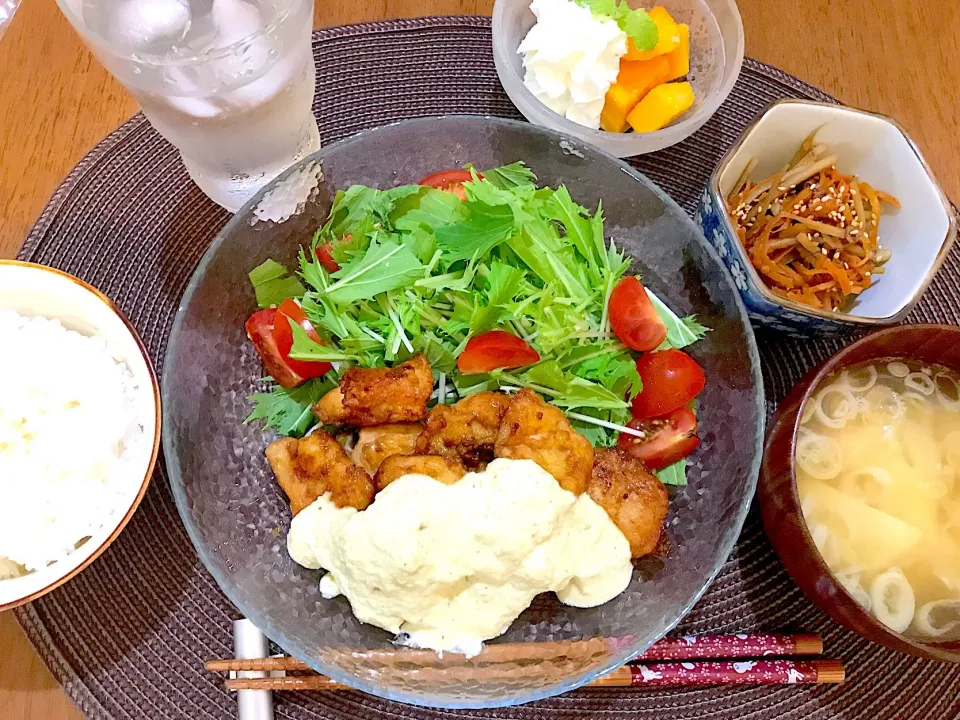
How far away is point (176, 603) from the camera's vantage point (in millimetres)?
1421

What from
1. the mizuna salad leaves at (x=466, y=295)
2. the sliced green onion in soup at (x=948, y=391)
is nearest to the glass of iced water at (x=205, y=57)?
the mizuna salad leaves at (x=466, y=295)

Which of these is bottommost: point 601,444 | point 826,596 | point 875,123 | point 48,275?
point 826,596

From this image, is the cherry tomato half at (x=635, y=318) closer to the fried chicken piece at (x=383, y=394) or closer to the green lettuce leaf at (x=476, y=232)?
the green lettuce leaf at (x=476, y=232)

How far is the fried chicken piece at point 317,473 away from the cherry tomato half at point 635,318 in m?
0.57

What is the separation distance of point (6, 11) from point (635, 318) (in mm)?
1703

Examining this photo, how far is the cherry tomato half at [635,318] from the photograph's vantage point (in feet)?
4.58

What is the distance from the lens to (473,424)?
1.31 meters

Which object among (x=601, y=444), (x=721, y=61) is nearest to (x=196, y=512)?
(x=601, y=444)

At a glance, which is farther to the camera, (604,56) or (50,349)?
(604,56)

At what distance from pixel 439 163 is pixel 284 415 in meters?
0.63

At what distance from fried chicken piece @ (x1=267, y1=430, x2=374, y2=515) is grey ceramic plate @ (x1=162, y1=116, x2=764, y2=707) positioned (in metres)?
0.11

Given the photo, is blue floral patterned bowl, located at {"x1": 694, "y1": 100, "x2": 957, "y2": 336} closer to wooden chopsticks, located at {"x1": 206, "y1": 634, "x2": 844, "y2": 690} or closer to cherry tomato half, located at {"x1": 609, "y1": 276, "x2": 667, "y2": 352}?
cherry tomato half, located at {"x1": 609, "y1": 276, "x2": 667, "y2": 352}

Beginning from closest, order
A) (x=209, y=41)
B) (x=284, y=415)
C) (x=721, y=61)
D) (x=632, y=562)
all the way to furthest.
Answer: (x=209, y=41) < (x=632, y=562) < (x=284, y=415) < (x=721, y=61)

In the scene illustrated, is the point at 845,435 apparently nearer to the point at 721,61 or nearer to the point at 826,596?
the point at 826,596
